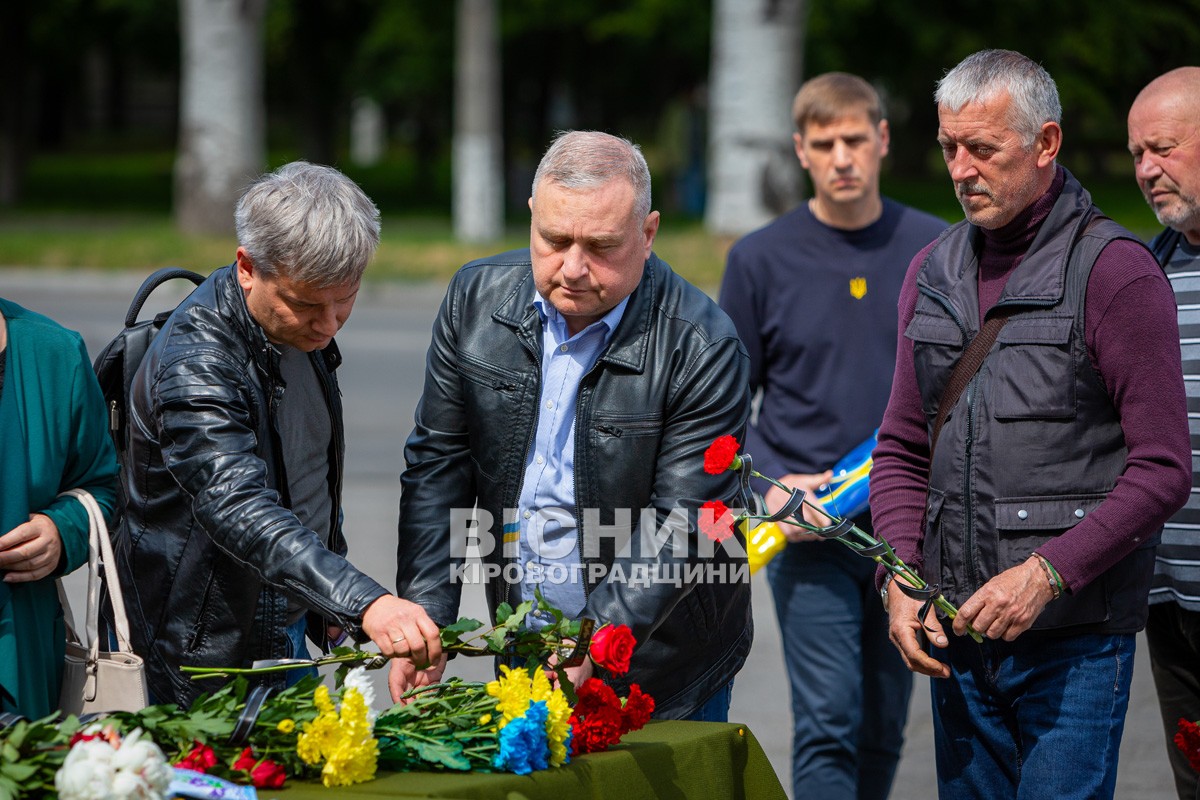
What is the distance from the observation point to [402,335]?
14469 millimetres

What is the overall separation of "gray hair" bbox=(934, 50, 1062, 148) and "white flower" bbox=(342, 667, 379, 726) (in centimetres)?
169

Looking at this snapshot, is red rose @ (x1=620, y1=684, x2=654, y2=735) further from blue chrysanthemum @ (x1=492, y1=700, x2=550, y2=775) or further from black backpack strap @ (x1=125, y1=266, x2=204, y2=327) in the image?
black backpack strap @ (x1=125, y1=266, x2=204, y2=327)

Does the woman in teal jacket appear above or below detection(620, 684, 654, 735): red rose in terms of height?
above

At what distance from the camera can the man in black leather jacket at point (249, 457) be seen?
2.89 metres

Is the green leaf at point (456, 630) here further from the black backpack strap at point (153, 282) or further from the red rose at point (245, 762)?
the black backpack strap at point (153, 282)

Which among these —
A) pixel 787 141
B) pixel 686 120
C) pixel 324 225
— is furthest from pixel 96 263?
pixel 324 225

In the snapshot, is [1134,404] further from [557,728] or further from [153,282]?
[153,282]

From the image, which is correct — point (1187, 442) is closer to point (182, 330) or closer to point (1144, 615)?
point (1144, 615)

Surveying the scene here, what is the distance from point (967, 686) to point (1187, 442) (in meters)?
0.70

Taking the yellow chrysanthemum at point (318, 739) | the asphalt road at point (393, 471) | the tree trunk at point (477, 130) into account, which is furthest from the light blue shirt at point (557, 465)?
the tree trunk at point (477, 130)

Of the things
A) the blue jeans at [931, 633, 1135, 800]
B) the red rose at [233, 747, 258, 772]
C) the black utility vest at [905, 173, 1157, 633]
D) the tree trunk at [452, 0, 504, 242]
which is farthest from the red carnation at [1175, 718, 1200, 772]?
the tree trunk at [452, 0, 504, 242]

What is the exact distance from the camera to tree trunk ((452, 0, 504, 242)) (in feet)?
61.0

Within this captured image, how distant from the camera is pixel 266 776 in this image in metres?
2.44

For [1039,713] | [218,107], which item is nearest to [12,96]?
[218,107]
